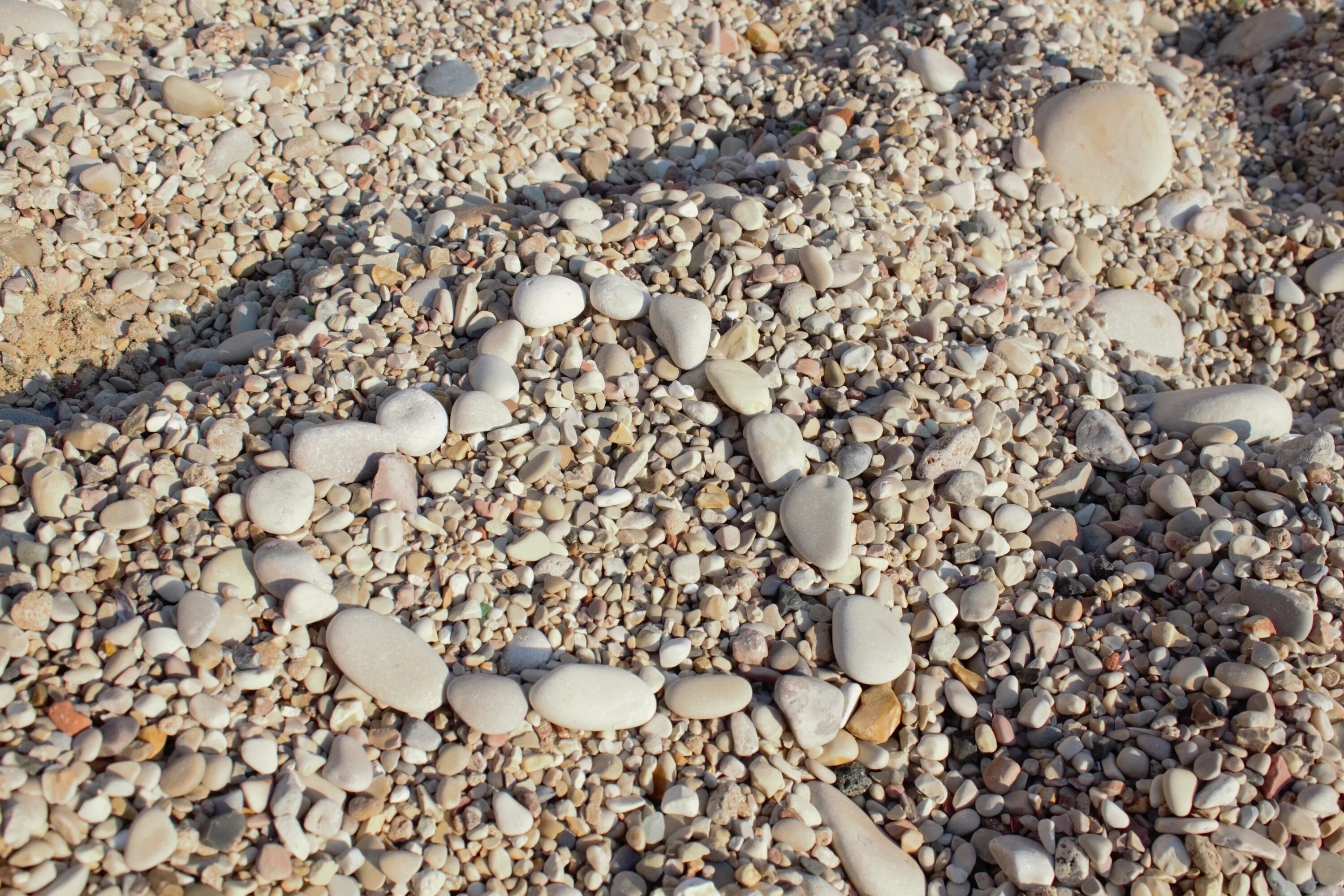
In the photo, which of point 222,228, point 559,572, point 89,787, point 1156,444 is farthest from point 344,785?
point 1156,444

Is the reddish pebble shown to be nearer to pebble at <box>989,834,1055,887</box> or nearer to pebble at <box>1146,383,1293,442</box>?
pebble at <box>989,834,1055,887</box>

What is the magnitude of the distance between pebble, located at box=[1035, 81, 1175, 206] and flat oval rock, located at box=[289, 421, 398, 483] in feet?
7.99

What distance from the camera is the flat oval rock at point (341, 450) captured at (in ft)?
7.00

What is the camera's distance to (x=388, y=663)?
6.22 ft

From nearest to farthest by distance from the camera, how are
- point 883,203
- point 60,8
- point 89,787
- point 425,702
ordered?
point 89,787 → point 425,702 → point 883,203 → point 60,8

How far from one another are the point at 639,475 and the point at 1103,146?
2152mm

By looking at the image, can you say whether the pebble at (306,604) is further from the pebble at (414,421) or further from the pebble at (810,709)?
the pebble at (810,709)

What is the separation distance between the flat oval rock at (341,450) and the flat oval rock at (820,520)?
0.92 meters

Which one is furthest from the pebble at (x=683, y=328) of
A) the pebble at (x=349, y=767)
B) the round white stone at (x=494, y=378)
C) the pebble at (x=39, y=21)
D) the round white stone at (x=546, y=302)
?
the pebble at (x=39, y=21)

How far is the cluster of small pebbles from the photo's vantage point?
5.93 ft

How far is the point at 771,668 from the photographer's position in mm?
2084

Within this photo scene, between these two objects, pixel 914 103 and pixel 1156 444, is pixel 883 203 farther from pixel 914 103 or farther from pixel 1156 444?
pixel 1156 444

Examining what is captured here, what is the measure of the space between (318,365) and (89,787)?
1.06m

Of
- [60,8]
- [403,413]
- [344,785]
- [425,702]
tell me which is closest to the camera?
[344,785]
